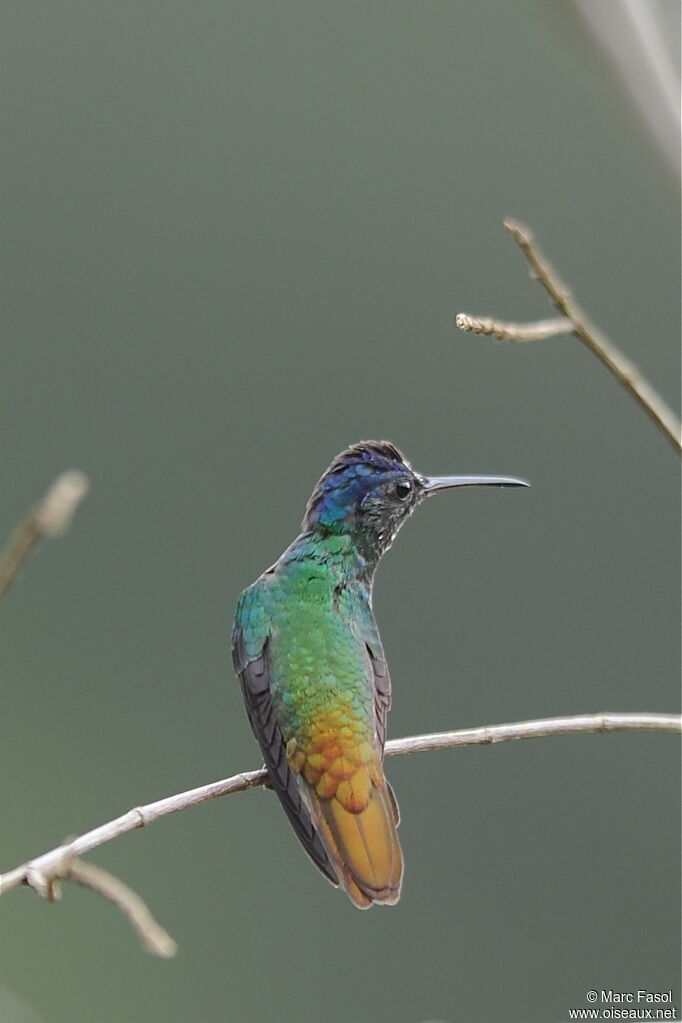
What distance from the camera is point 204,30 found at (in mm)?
7680

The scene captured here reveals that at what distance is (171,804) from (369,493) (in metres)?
0.70

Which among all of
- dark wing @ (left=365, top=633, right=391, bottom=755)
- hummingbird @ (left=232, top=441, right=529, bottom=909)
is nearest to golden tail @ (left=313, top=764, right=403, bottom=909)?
hummingbird @ (left=232, top=441, right=529, bottom=909)

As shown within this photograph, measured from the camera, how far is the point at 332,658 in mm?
2191

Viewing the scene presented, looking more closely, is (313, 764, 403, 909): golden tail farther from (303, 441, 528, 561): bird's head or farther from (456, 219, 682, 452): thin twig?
(456, 219, 682, 452): thin twig

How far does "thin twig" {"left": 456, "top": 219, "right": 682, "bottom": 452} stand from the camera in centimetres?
148

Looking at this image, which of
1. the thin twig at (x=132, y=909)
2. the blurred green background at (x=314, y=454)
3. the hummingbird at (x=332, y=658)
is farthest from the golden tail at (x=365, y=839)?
the blurred green background at (x=314, y=454)

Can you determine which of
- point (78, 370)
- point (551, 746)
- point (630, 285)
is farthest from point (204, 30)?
point (551, 746)

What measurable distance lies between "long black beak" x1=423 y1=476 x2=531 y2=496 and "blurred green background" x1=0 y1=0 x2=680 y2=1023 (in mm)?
4056

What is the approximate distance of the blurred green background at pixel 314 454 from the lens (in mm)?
6797

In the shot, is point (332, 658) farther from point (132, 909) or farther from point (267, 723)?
point (132, 909)

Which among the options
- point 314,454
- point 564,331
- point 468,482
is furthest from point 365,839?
point 314,454

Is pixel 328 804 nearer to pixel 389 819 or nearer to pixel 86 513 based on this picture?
pixel 389 819

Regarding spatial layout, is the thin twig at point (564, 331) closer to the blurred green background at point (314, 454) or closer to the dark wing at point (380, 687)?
the dark wing at point (380, 687)

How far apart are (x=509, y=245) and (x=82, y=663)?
3425 millimetres
